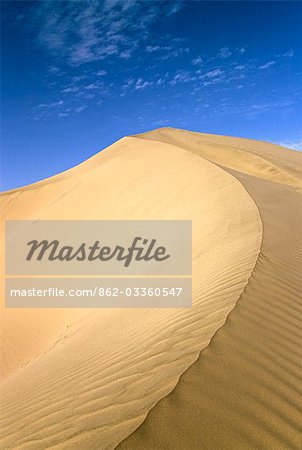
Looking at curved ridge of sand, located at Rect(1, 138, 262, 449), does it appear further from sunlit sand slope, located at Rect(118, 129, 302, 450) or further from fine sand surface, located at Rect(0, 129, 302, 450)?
sunlit sand slope, located at Rect(118, 129, 302, 450)

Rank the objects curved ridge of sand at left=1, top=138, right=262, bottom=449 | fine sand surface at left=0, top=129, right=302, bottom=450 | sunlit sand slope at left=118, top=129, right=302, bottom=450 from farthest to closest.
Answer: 1. curved ridge of sand at left=1, top=138, right=262, bottom=449
2. fine sand surface at left=0, top=129, right=302, bottom=450
3. sunlit sand slope at left=118, top=129, right=302, bottom=450

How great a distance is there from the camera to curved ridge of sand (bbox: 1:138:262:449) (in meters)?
2.78

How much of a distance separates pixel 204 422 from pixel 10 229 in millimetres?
24014

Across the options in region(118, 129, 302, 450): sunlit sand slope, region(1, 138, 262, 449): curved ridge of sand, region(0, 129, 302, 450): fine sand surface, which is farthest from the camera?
region(1, 138, 262, 449): curved ridge of sand

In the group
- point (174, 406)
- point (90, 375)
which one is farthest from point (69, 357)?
point (174, 406)

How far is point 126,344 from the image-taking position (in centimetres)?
480

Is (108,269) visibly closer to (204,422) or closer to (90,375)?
(90,375)

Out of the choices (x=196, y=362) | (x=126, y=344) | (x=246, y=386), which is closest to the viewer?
(x=246, y=386)

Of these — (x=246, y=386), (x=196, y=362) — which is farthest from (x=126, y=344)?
(x=246, y=386)

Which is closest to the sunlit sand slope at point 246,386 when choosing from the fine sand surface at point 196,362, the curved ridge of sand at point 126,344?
the fine sand surface at point 196,362

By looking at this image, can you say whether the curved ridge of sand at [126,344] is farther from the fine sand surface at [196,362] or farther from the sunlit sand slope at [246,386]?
the sunlit sand slope at [246,386]

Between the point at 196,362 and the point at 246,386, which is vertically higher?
the point at 196,362

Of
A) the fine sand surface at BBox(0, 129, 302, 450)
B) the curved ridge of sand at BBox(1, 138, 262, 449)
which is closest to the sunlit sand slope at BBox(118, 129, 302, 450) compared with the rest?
the fine sand surface at BBox(0, 129, 302, 450)

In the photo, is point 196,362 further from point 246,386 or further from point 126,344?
point 126,344
